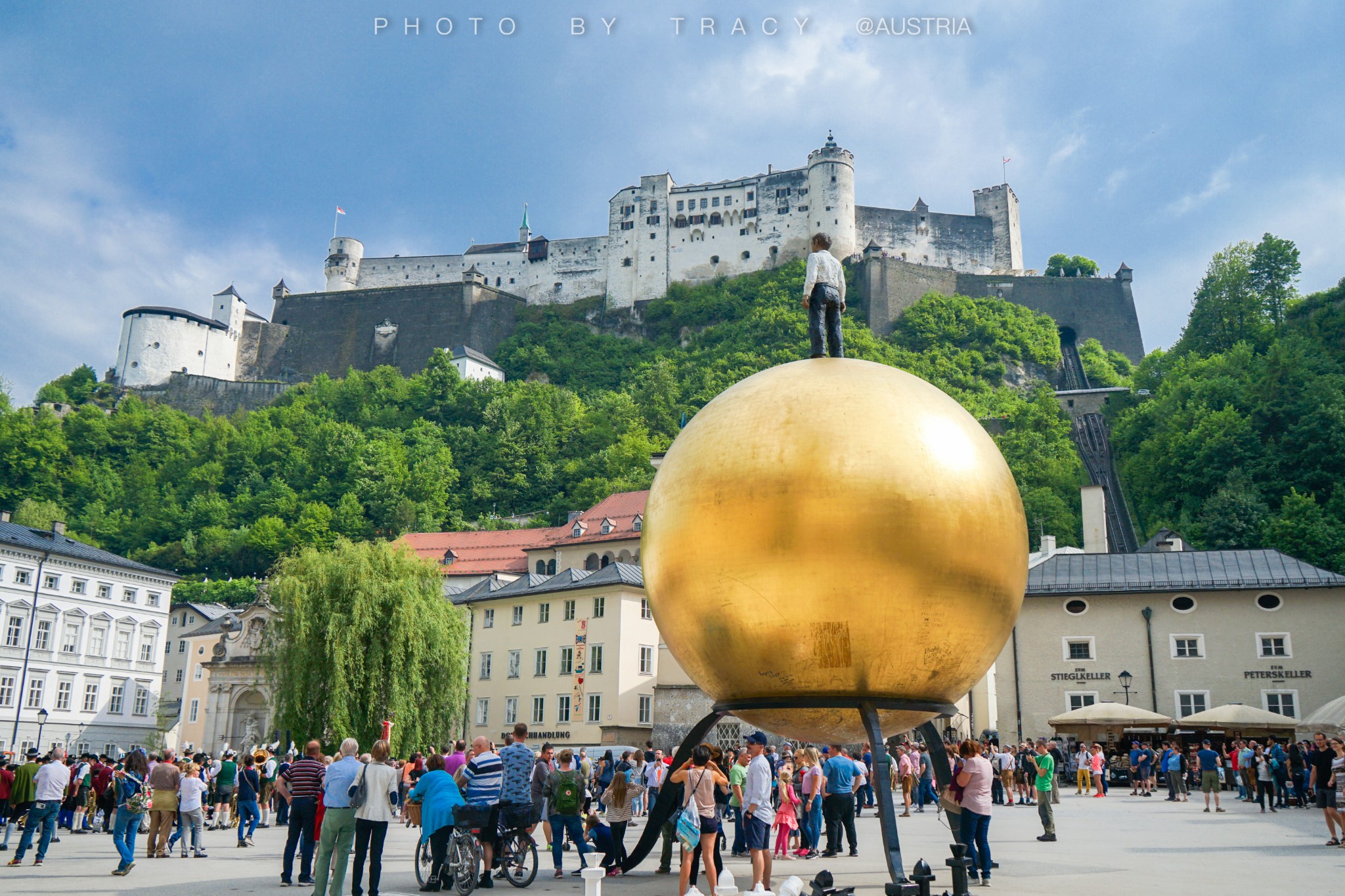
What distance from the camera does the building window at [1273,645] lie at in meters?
37.0

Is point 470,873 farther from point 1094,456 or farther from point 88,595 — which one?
point 1094,456

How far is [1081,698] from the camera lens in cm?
3866

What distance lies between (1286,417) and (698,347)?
5859cm

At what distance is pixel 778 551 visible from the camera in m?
8.62

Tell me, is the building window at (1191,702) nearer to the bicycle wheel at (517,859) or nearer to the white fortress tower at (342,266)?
the bicycle wheel at (517,859)

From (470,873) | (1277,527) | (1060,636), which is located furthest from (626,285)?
(470,873)

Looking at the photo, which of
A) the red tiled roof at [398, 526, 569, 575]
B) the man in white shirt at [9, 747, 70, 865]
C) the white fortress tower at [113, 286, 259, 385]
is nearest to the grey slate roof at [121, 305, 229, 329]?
the white fortress tower at [113, 286, 259, 385]

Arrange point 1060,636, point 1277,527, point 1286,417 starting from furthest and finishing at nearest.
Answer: point 1286,417, point 1277,527, point 1060,636

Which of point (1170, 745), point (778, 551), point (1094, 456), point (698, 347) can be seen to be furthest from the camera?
point (698, 347)

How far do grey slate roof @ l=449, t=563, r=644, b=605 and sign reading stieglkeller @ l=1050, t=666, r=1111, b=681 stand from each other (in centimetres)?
1589

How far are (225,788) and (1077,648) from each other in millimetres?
29049

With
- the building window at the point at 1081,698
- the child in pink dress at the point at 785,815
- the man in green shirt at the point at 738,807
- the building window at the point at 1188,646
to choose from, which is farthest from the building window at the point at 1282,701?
the child in pink dress at the point at 785,815

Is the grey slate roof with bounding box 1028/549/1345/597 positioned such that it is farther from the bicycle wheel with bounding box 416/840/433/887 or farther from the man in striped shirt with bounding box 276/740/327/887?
the man in striped shirt with bounding box 276/740/327/887

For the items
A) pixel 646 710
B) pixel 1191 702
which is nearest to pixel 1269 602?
pixel 1191 702
